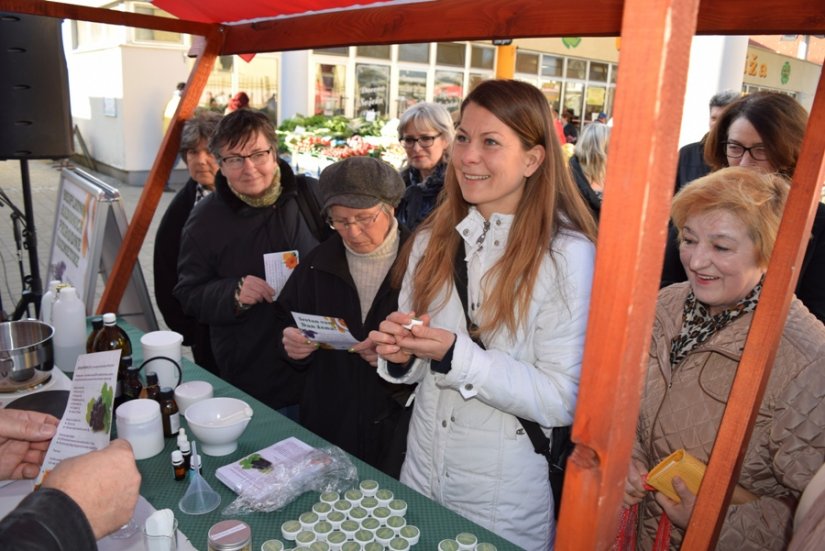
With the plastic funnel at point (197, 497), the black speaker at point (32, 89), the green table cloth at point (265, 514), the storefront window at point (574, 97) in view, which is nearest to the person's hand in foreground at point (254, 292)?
the green table cloth at point (265, 514)

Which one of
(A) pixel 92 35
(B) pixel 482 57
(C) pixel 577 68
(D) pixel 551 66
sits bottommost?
(A) pixel 92 35

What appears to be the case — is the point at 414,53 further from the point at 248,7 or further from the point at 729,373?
the point at 729,373

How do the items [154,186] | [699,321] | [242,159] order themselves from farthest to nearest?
[154,186] → [242,159] → [699,321]

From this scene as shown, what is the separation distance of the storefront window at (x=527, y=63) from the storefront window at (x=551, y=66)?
243 mm

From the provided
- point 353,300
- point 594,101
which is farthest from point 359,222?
point 594,101

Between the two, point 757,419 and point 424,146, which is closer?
point 757,419

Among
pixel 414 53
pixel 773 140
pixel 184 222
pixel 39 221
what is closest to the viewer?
pixel 773 140

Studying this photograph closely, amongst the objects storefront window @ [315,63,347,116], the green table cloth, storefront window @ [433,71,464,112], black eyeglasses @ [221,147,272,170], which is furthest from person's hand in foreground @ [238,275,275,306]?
storefront window @ [433,71,464,112]

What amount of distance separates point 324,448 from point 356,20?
5.37ft

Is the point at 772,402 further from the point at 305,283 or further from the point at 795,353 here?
the point at 305,283

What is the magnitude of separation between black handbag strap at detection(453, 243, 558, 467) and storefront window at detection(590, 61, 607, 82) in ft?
62.6

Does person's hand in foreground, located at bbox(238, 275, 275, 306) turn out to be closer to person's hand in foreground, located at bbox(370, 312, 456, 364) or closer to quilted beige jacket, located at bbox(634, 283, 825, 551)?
person's hand in foreground, located at bbox(370, 312, 456, 364)

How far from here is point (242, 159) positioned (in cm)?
252

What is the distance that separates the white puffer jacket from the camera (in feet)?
4.80
